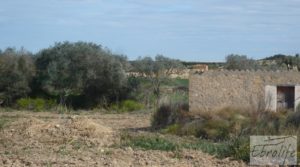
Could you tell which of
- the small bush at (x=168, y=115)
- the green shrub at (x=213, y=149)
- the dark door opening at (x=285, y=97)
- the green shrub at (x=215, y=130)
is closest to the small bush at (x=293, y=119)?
the green shrub at (x=215, y=130)

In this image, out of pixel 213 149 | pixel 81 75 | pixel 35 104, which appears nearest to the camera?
pixel 213 149

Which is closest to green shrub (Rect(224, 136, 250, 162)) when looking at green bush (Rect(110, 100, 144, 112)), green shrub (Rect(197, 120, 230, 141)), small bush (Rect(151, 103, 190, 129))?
green shrub (Rect(197, 120, 230, 141))

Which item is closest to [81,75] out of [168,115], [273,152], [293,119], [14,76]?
[14,76]

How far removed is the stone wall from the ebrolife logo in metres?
13.8

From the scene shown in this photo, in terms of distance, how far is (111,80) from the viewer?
49.5 meters

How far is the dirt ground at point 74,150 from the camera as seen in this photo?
50.7 feet

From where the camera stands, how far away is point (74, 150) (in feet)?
58.3

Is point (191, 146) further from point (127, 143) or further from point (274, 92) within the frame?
point (274, 92)

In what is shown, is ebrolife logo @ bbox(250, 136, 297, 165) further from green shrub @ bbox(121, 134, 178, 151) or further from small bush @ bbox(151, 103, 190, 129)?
small bush @ bbox(151, 103, 190, 129)

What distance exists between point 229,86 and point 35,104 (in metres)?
21.7

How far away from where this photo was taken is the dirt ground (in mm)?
15468

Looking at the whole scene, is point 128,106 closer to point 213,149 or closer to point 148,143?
point 148,143

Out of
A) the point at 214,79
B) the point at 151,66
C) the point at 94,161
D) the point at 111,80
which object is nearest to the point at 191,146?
the point at 94,161

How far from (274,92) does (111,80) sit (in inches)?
809
